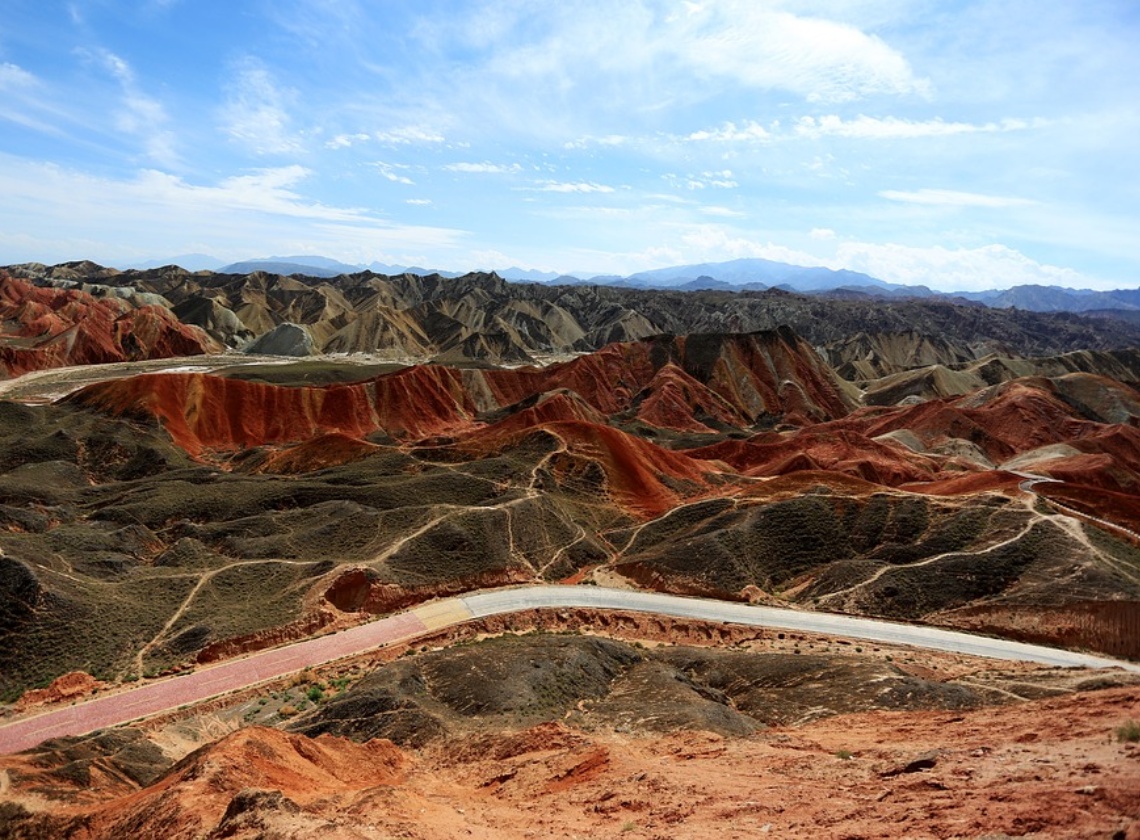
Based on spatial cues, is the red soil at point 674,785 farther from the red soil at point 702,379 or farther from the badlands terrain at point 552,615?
the red soil at point 702,379

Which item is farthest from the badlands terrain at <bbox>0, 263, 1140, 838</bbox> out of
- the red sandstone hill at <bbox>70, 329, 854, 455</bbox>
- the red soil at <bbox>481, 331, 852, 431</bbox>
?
the red soil at <bbox>481, 331, 852, 431</bbox>

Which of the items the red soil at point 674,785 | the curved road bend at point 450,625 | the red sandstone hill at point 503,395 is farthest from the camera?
the red sandstone hill at point 503,395

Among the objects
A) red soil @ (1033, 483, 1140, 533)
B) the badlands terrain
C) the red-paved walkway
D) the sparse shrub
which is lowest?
the red-paved walkway

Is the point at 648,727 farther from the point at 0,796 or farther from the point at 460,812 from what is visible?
the point at 0,796

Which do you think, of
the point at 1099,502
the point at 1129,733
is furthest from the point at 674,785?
the point at 1099,502

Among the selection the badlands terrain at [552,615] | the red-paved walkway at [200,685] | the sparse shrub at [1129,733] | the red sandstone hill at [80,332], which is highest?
the red sandstone hill at [80,332]

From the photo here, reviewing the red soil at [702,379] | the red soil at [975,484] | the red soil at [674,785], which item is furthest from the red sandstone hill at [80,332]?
the red soil at [975,484]

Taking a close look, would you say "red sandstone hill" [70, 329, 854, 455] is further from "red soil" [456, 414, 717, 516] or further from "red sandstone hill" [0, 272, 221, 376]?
"red sandstone hill" [0, 272, 221, 376]
